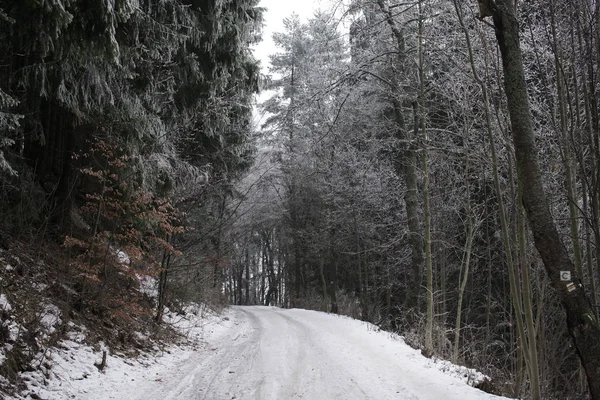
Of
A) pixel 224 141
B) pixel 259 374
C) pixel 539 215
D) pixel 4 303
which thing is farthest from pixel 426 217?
pixel 4 303

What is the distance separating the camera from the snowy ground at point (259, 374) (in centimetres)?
517

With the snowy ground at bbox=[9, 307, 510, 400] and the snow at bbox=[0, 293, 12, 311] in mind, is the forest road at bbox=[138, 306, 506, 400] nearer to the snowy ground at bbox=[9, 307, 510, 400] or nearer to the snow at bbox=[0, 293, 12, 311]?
the snowy ground at bbox=[9, 307, 510, 400]

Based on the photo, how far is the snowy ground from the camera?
5172 mm

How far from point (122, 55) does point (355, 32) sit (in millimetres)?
5559

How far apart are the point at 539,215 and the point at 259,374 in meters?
4.37

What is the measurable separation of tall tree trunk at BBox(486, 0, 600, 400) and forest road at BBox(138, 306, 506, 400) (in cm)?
192

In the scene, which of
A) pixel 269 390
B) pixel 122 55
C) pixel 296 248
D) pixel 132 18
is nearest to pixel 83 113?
pixel 122 55

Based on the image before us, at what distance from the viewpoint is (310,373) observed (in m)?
6.55

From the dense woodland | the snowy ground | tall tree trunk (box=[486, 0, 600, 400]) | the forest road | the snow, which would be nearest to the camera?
tall tree trunk (box=[486, 0, 600, 400])

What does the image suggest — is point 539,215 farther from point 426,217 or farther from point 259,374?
point 426,217

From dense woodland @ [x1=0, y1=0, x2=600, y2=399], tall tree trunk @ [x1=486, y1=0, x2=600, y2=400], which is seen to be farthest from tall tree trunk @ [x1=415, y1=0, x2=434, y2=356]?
tall tree trunk @ [x1=486, y1=0, x2=600, y2=400]

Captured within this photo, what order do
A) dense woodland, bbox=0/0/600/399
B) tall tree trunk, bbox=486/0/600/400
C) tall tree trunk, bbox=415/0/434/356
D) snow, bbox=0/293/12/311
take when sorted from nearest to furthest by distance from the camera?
tall tree trunk, bbox=486/0/600/400 < dense woodland, bbox=0/0/600/399 < snow, bbox=0/293/12/311 < tall tree trunk, bbox=415/0/434/356

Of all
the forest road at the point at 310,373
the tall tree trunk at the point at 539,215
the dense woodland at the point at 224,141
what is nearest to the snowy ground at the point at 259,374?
the forest road at the point at 310,373

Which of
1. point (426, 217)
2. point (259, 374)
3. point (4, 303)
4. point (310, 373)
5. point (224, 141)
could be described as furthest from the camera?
point (224, 141)
